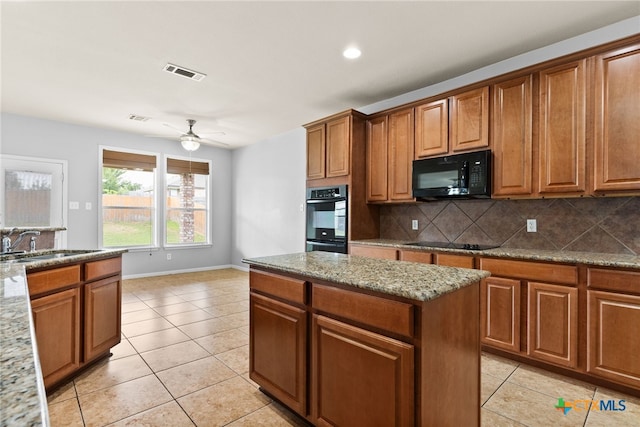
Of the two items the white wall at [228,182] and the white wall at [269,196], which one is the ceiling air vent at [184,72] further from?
the white wall at [269,196]

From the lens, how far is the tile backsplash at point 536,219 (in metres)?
2.55

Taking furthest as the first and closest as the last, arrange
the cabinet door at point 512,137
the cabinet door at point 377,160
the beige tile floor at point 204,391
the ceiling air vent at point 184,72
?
the cabinet door at point 377,160 → the ceiling air vent at point 184,72 → the cabinet door at point 512,137 → the beige tile floor at point 204,391

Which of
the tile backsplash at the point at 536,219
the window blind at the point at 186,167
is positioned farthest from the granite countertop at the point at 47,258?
the window blind at the point at 186,167

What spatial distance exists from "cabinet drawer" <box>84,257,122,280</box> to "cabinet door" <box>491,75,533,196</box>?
342 cm

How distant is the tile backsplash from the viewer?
2.55 metres

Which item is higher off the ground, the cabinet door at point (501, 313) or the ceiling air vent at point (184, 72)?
the ceiling air vent at point (184, 72)

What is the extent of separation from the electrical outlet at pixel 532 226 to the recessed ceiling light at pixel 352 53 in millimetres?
2203

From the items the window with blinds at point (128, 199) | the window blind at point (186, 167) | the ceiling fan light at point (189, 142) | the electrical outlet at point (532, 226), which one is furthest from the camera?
the window blind at point (186, 167)

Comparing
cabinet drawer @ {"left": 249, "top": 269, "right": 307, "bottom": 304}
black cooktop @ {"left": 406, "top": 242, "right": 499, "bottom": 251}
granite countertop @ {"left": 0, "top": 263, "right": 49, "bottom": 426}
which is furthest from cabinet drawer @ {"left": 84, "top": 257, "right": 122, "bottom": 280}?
black cooktop @ {"left": 406, "top": 242, "right": 499, "bottom": 251}

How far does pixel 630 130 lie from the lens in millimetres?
2291

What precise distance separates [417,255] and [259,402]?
74.5 inches

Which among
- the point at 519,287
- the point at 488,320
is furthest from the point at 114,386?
the point at 519,287

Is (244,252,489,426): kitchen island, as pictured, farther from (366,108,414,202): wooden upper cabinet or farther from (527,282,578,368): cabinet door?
(366,108,414,202): wooden upper cabinet

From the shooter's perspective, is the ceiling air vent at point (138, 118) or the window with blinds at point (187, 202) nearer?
the ceiling air vent at point (138, 118)
